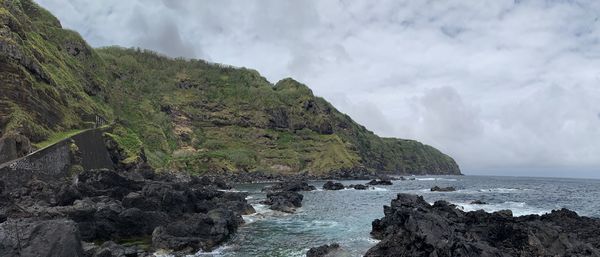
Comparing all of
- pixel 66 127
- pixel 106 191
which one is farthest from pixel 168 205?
pixel 66 127

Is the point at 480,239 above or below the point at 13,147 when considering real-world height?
below

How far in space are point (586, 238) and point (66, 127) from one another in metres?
78.6

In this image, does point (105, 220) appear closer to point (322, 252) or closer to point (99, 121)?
point (322, 252)

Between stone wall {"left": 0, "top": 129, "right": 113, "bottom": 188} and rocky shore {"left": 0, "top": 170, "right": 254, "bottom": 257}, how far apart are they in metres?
2.80

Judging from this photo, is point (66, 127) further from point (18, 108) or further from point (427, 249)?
point (427, 249)

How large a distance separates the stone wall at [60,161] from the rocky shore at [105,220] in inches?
110

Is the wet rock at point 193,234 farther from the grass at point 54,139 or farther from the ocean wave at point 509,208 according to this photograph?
the grass at point 54,139

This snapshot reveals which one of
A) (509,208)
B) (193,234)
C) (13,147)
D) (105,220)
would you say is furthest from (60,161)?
(509,208)

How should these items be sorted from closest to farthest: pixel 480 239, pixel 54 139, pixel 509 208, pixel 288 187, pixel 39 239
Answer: pixel 39 239
pixel 480 239
pixel 509 208
pixel 54 139
pixel 288 187

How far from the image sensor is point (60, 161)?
59688 millimetres

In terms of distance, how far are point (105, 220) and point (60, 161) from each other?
33740 millimetres

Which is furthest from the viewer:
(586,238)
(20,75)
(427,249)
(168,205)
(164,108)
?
(164,108)

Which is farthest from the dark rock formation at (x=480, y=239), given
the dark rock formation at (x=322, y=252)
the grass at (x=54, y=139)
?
the grass at (x=54, y=139)

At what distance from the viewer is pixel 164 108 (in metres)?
190
